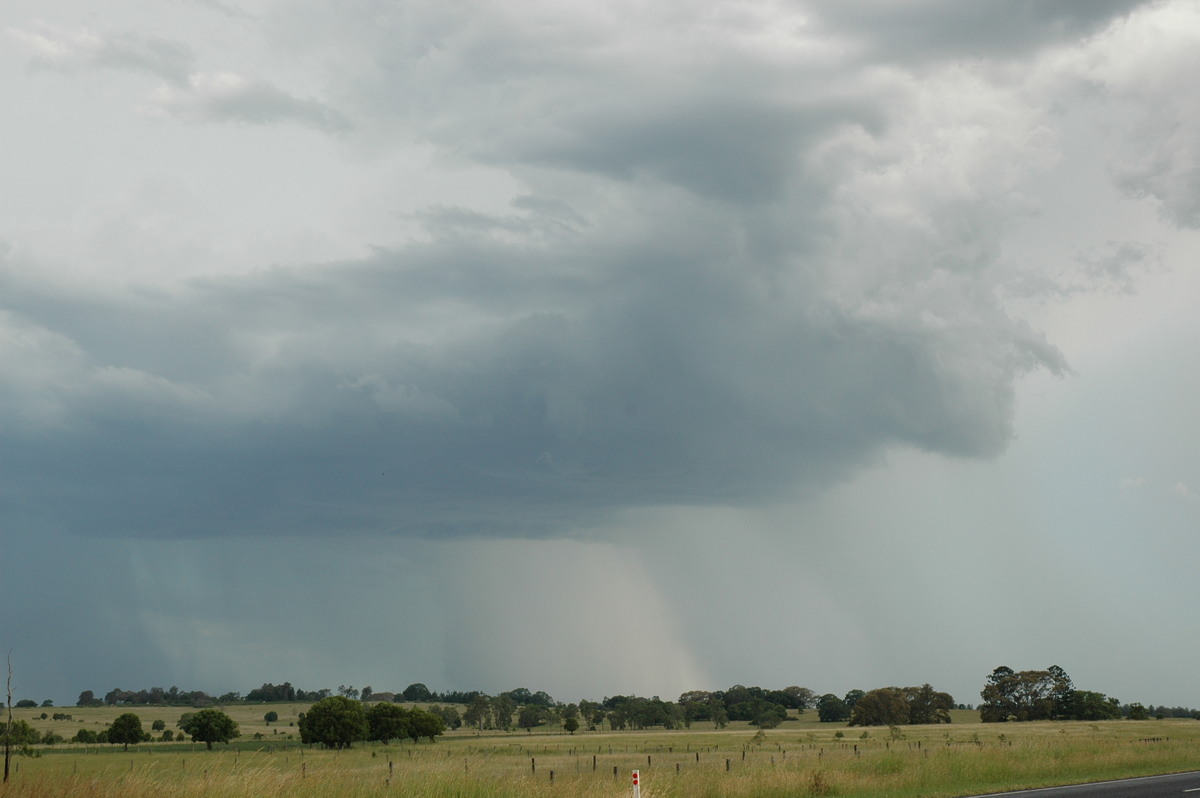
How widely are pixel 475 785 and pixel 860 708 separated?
521 feet

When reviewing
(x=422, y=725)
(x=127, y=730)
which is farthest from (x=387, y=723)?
(x=127, y=730)

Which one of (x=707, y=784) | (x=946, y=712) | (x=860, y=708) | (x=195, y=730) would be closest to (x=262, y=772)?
(x=707, y=784)

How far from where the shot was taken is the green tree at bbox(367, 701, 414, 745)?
11588cm

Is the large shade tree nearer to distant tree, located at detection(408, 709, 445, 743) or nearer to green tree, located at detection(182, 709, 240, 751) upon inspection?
green tree, located at detection(182, 709, 240, 751)

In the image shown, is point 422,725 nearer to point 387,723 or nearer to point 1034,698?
point 387,723

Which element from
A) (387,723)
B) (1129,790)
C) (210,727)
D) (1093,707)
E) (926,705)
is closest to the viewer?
(1129,790)

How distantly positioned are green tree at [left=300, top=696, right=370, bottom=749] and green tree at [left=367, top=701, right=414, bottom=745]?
295 centimetres

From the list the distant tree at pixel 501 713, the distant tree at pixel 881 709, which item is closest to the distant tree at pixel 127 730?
the distant tree at pixel 501 713

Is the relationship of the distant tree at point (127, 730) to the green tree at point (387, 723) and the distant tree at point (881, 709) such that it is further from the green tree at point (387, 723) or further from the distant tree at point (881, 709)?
the distant tree at point (881, 709)

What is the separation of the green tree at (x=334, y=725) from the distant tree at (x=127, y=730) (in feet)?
79.5

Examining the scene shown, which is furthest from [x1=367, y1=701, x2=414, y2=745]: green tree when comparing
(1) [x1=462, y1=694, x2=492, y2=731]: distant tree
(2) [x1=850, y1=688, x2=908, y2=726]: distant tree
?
(2) [x1=850, y1=688, x2=908, y2=726]: distant tree

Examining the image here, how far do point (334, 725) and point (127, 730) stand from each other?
103 feet

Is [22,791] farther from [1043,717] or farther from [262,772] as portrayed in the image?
[1043,717]

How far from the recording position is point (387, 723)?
11662 centimetres
